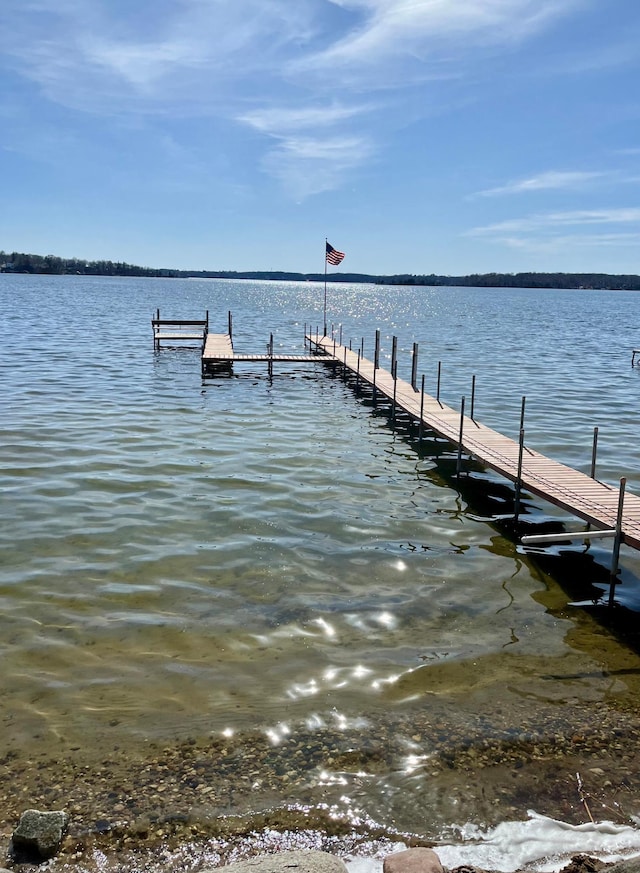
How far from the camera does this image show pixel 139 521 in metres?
12.4

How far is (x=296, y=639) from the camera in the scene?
344 inches

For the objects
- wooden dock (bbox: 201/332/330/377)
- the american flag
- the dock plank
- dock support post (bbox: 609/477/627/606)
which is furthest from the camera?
the american flag

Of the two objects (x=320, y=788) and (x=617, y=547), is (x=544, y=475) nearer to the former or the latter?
(x=617, y=547)

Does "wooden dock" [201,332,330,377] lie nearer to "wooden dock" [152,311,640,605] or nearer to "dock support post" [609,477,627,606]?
"wooden dock" [152,311,640,605]

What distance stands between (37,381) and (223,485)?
15223 millimetres

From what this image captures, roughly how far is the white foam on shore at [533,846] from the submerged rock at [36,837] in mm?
2195

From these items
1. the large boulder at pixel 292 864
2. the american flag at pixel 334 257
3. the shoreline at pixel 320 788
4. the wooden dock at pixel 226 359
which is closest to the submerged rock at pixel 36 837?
the shoreline at pixel 320 788

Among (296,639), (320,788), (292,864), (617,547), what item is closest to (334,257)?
(617,547)

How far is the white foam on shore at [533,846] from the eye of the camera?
5.34 meters

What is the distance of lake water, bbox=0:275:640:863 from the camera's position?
6.17 meters

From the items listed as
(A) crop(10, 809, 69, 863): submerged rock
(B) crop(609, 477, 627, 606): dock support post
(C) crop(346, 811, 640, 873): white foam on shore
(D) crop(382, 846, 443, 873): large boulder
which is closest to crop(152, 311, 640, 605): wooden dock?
(B) crop(609, 477, 627, 606): dock support post

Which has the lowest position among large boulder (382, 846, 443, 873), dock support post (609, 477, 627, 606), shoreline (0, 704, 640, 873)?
shoreline (0, 704, 640, 873)

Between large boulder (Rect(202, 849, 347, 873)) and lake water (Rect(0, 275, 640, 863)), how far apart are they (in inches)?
35.7

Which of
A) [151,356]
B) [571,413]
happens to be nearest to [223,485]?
[571,413]
